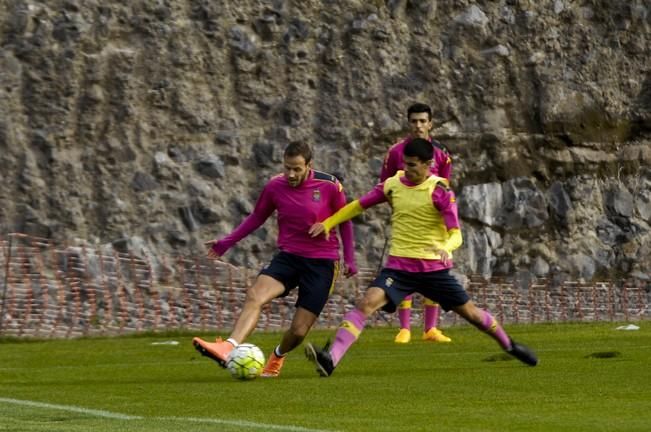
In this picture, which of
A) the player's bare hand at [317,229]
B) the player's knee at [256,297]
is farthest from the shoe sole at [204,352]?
the player's bare hand at [317,229]

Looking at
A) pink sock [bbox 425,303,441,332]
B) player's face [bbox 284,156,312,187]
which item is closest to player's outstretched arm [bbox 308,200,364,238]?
player's face [bbox 284,156,312,187]

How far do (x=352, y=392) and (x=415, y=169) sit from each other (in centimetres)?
249

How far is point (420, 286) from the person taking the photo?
13.0 m

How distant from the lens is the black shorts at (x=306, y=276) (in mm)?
13562

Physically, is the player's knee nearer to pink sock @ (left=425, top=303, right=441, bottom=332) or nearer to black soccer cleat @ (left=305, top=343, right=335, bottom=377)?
black soccer cleat @ (left=305, top=343, right=335, bottom=377)

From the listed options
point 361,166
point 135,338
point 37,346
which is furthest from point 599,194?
point 37,346

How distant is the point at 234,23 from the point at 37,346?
1620cm

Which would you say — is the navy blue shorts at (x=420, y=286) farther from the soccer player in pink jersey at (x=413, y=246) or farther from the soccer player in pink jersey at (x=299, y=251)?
the soccer player in pink jersey at (x=299, y=251)

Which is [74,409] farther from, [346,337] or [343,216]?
[343,216]

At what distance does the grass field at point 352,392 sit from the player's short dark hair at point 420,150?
5.99 feet

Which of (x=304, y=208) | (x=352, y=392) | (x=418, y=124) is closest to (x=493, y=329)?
(x=304, y=208)

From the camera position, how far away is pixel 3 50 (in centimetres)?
3406

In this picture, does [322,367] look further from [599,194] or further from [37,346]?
[599,194]

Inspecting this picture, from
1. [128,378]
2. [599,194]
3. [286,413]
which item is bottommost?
[599,194]
